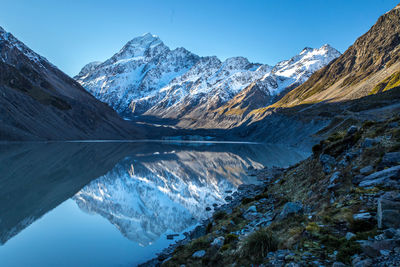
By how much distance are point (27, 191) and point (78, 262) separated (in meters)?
19.9

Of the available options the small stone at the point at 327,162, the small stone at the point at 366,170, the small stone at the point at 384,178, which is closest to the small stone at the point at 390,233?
the small stone at the point at 384,178

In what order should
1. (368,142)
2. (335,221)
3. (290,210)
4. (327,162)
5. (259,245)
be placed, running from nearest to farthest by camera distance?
(335,221)
(259,245)
(290,210)
(368,142)
(327,162)

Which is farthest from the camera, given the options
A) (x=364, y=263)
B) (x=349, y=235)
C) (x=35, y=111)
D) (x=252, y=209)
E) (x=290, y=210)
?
(x=35, y=111)

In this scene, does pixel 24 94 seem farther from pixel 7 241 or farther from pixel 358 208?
pixel 358 208

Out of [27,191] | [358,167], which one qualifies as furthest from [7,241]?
[358,167]

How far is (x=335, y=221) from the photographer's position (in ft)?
28.8

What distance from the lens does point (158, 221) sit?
22.4 meters

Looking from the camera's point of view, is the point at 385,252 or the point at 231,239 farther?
the point at 231,239

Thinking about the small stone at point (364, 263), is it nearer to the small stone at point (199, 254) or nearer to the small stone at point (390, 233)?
the small stone at point (390, 233)

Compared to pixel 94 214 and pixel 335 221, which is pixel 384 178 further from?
pixel 94 214

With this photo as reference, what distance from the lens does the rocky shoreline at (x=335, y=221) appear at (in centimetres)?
688

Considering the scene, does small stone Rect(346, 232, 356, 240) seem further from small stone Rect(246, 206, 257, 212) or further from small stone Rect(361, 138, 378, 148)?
small stone Rect(246, 206, 257, 212)

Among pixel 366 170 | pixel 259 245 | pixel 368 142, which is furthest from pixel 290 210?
pixel 368 142

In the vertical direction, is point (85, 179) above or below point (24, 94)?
below
